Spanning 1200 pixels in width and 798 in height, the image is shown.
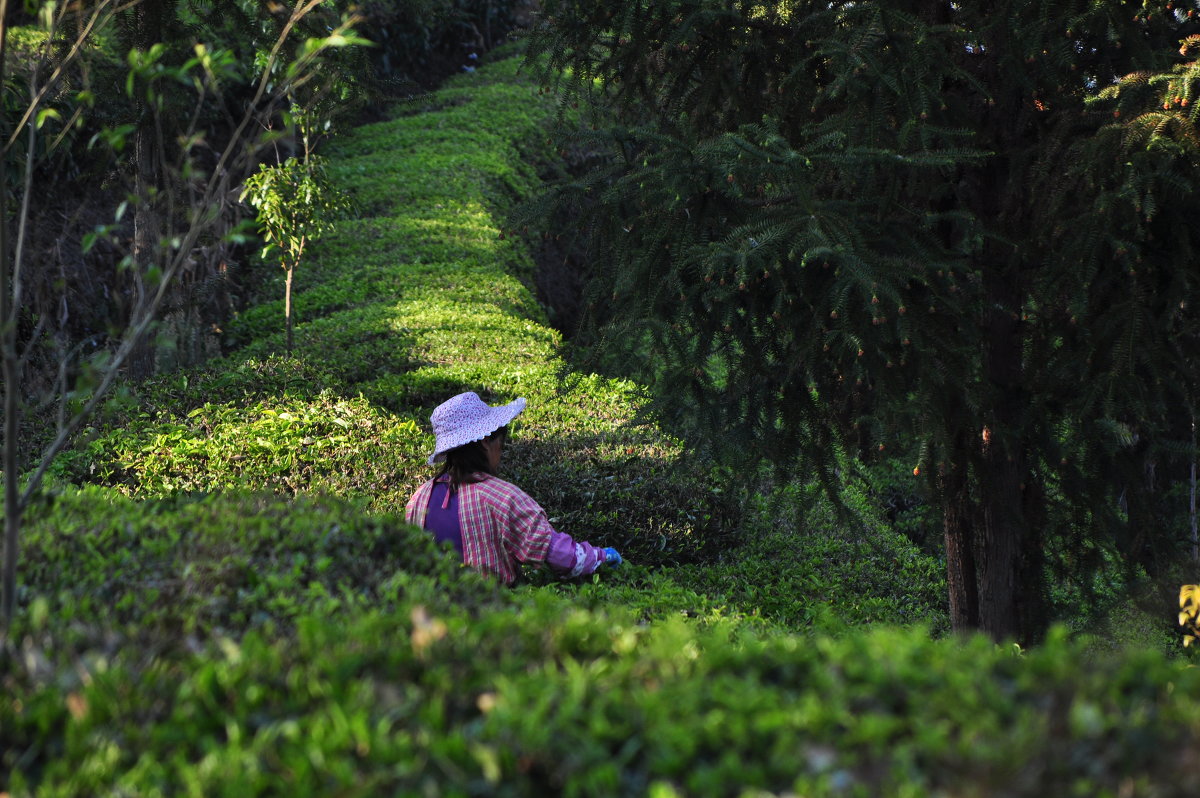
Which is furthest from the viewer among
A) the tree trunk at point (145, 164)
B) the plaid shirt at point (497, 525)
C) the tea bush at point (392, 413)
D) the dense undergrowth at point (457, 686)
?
the tree trunk at point (145, 164)

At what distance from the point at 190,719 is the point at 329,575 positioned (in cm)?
105

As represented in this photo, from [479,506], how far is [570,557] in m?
0.52

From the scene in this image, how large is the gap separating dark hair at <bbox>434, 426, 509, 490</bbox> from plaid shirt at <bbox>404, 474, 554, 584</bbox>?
0.04m

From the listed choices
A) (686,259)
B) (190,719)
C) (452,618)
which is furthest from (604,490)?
(190,719)

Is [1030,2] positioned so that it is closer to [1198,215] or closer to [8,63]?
[1198,215]

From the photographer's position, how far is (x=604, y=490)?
20.5ft

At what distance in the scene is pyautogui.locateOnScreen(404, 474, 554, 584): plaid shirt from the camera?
4.43m

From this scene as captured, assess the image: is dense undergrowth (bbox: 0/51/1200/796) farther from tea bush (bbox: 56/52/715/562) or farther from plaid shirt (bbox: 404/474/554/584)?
tea bush (bbox: 56/52/715/562)

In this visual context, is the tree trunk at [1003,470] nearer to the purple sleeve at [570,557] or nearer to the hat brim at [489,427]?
the purple sleeve at [570,557]

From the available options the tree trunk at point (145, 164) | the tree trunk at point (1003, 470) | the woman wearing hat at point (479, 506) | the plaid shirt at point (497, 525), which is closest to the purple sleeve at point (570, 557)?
the woman wearing hat at point (479, 506)

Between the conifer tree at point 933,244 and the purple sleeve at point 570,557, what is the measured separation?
35.2 inches

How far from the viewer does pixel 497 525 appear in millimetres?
4441

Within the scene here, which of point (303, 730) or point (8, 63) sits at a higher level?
point (8, 63)

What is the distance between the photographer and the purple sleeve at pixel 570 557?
461 cm
